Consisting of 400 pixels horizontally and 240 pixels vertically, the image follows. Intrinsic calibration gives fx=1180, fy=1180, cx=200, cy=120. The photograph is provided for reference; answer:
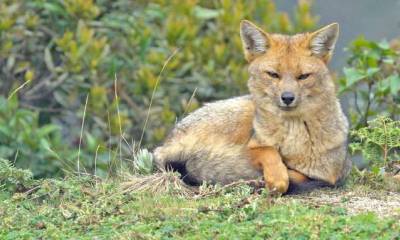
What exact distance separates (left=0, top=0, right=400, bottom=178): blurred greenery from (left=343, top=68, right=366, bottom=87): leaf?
713mm

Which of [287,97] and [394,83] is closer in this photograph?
[287,97]

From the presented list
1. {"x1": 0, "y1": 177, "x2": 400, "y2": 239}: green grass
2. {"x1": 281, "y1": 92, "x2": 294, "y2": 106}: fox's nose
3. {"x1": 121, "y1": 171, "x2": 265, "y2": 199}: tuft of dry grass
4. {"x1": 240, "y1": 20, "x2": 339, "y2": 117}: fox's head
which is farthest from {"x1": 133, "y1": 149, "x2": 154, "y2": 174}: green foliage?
{"x1": 281, "y1": 92, "x2": 294, "y2": 106}: fox's nose

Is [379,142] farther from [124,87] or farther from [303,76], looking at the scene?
[124,87]

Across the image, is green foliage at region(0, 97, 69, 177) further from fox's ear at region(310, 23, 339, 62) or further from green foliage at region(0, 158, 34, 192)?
fox's ear at region(310, 23, 339, 62)

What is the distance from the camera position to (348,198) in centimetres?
760

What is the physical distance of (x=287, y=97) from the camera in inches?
309

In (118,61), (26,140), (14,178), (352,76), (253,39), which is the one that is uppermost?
(253,39)

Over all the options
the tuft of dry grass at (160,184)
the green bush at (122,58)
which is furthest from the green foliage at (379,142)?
the green bush at (122,58)

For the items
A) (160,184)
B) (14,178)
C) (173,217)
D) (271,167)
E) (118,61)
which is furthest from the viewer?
(118,61)

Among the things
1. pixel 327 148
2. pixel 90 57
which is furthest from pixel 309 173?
pixel 90 57

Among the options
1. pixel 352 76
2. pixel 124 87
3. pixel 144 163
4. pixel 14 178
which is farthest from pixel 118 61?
pixel 14 178

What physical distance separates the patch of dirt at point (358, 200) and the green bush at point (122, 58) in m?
3.44

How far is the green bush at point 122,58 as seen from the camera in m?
11.2

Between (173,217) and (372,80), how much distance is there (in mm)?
3835
